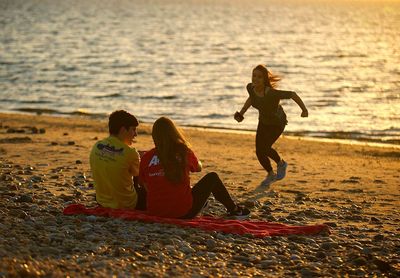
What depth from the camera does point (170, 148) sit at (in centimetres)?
956

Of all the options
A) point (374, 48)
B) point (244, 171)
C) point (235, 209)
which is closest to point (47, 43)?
point (374, 48)

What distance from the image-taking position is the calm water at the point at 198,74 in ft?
91.8

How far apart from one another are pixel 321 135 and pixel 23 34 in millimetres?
56343

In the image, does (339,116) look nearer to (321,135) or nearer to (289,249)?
(321,135)

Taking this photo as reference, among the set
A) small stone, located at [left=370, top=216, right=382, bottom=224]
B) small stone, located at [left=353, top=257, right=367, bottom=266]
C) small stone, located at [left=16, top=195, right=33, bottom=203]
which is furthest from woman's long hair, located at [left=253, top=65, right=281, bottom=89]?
small stone, located at [left=353, top=257, right=367, bottom=266]

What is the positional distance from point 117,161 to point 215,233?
56.8 inches

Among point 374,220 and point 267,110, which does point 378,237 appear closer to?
point 374,220

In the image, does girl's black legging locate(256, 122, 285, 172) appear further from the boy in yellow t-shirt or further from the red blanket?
the boy in yellow t-shirt

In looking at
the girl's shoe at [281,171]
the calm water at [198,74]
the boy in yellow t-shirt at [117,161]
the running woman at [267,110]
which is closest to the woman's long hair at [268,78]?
the running woman at [267,110]

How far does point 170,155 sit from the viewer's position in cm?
959

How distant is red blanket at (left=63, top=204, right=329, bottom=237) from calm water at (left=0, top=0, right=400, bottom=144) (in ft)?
42.2

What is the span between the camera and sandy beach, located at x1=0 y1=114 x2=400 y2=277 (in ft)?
26.8

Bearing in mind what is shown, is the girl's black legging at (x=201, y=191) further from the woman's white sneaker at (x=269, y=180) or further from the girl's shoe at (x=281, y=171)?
the girl's shoe at (x=281, y=171)

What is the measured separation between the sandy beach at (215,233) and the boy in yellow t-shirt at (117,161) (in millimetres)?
454
